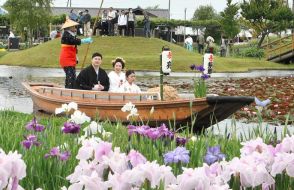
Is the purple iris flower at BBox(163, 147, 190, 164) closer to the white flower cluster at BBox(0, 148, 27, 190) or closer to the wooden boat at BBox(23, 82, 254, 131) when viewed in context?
the white flower cluster at BBox(0, 148, 27, 190)

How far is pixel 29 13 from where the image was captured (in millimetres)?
47969

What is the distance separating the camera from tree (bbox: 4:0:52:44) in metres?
47.9

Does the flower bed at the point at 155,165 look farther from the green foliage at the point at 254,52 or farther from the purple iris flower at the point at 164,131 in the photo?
the green foliage at the point at 254,52

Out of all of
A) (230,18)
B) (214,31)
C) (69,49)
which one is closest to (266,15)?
(230,18)

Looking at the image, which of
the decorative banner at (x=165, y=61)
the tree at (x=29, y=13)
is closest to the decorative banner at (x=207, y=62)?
the decorative banner at (x=165, y=61)

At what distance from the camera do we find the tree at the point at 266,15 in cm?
4691

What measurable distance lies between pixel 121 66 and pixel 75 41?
189cm

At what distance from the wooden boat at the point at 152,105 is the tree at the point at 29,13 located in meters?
38.0

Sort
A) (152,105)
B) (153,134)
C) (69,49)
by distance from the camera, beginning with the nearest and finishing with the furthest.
Answer: (153,134)
(152,105)
(69,49)

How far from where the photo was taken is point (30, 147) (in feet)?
12.4

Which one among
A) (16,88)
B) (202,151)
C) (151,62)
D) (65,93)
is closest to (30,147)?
(202,151)

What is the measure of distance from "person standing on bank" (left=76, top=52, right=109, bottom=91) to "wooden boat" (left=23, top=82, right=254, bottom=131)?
353mm

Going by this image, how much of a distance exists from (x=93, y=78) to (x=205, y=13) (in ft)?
243

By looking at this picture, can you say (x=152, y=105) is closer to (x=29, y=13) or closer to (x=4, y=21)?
(x=29, y=13)
